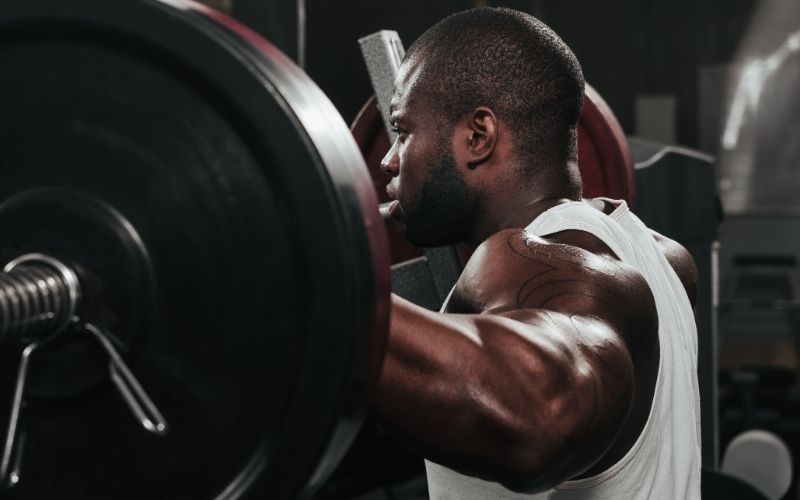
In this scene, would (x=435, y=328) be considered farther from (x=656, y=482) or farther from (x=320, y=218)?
(x=656, y=482)

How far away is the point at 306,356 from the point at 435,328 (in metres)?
0.09

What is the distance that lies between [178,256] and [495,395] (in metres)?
0.21

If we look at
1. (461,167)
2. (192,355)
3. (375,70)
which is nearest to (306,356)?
(192,355)

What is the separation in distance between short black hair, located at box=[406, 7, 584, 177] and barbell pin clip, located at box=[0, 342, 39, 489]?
18.8 inches

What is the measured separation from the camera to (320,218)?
0.62m

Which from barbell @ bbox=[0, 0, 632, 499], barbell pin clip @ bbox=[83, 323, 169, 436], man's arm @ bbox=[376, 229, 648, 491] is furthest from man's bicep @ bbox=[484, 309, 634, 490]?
barbell pin clip @ bbox=[83, 323, 169, 436]

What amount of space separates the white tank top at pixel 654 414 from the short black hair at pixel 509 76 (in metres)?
0.09

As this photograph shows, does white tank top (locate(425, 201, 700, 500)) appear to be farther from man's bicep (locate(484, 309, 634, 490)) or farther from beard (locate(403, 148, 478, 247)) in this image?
man's bicep (locate(484, 309, 634, 490))

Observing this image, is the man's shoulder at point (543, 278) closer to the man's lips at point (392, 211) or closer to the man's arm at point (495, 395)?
the man's arm at point (495, 395)

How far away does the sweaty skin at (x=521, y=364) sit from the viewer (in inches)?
25.9

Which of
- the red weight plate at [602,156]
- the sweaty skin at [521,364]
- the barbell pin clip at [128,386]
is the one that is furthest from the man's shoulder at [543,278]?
the red weight plate at [602,156]

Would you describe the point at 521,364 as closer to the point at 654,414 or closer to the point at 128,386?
the point at 128,386

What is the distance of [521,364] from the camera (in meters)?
0.66

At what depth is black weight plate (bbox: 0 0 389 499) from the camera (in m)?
0.62
